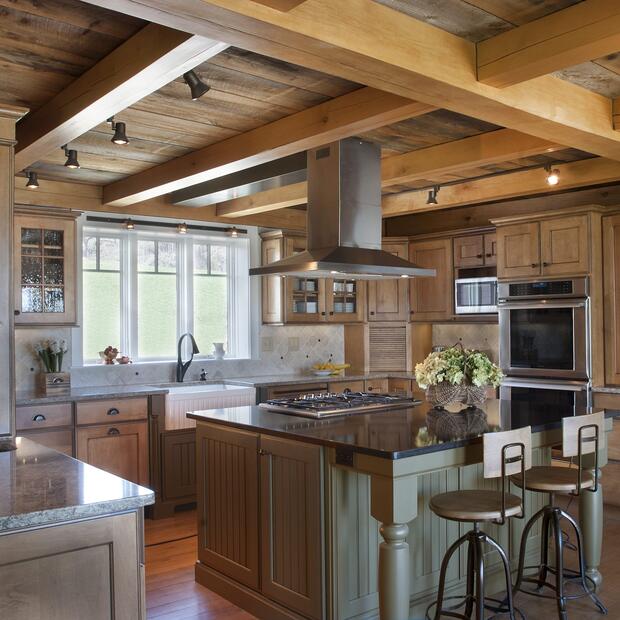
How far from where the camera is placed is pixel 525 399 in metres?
4.45

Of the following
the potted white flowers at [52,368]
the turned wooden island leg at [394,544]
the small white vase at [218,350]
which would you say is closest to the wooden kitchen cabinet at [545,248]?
the small white vase at [218,350]

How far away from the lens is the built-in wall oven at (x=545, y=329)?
5.31 metres

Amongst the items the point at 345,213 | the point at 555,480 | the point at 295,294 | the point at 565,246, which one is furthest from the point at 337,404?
the point at 295,294

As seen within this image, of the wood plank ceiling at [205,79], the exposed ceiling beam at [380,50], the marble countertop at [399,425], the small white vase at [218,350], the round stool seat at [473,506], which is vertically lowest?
the round stool seat at [473,506]

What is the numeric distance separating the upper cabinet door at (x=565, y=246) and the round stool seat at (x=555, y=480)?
235 cm

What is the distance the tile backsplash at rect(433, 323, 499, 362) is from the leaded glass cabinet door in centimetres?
375

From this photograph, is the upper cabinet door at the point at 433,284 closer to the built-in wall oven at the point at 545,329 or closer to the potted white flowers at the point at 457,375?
the built-in wall oven at the point at 545,329

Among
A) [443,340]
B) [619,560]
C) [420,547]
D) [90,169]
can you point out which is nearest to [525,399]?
[619,560]

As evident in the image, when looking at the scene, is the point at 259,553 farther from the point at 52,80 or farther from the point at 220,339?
the point at 220,339

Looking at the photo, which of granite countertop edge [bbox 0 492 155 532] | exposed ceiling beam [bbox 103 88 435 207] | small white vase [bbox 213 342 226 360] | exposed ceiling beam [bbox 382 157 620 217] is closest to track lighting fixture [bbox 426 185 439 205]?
Result: exposed ceiling beam [bbox 382 157 620 217]

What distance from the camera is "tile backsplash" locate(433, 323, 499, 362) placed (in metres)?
6.69

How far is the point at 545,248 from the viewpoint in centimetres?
559

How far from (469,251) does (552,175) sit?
1709 millimetres

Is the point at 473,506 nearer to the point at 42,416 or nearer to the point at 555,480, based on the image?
the point at 555,480
